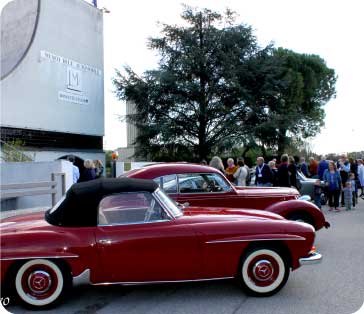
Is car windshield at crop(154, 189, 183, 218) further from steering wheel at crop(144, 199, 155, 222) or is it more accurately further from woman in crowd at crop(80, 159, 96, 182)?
woman in crowd at crop(80, 159, 96, 182)

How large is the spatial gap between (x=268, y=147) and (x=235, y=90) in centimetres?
412

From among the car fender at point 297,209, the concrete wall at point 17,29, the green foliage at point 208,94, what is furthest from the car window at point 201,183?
the green foliage at point 208,94

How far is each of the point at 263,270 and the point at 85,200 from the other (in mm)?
2115

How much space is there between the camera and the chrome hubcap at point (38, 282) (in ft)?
14.2

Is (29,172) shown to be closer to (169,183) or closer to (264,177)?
(169,183)

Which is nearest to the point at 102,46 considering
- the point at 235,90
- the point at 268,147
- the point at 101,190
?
the point at 235,90

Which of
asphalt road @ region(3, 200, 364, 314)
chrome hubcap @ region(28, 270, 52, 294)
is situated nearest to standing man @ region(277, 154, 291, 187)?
asphalt road @ region(3, 200, 364, 314)

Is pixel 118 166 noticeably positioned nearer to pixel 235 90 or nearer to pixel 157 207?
pixel 235 90

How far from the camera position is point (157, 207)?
15.7 feet

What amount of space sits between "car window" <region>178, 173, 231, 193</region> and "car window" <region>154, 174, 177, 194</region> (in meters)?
0.09

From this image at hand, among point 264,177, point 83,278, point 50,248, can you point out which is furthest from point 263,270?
point 264,177

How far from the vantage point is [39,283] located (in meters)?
4.33

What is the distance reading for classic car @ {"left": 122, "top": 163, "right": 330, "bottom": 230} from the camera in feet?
23.6

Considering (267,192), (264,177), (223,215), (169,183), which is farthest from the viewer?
(264,177)
